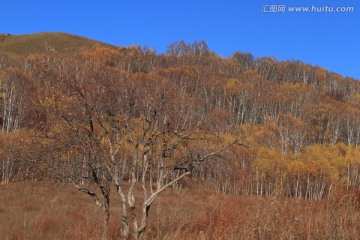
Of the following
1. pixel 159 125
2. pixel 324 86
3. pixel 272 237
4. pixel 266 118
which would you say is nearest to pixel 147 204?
pixel 159 125

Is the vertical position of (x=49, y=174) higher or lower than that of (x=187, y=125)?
lower

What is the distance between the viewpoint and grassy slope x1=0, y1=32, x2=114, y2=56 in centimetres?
16079

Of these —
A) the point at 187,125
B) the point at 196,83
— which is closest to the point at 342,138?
the point at 196,83

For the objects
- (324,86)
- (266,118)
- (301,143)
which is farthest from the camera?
(324,86)

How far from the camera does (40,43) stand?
17188cm

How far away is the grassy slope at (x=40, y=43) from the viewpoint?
16079 cm

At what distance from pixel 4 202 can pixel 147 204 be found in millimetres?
21611

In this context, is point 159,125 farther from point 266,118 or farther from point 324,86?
point 324,86

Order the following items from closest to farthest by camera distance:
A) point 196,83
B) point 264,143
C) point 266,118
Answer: point 264,143 < point 266,118 < point 196,83

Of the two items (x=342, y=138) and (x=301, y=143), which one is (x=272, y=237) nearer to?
(x=301, y=143)

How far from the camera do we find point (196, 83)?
337ft

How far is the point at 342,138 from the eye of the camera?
311ft

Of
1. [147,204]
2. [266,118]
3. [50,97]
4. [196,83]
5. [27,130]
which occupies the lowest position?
[147,204]

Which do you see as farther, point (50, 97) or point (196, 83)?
point (196, 83)
